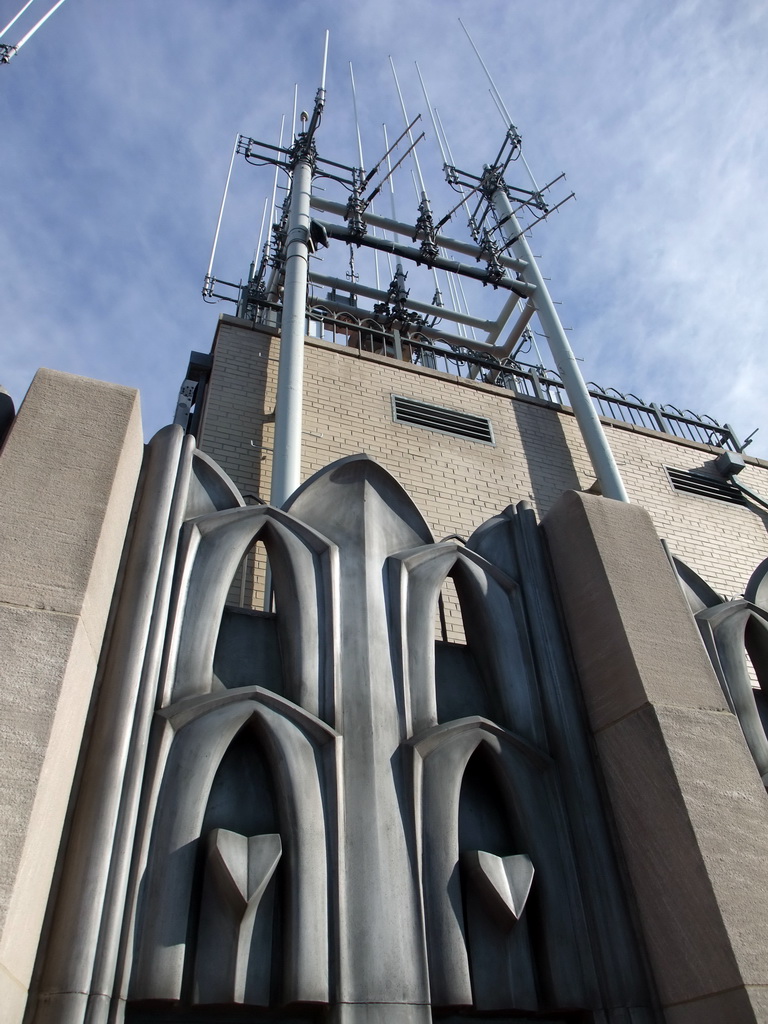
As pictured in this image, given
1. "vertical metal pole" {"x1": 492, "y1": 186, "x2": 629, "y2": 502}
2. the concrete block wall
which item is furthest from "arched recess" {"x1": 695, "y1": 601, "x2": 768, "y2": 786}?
"vertical metal pole" {"x1": 492, "y1": 186, "x2": 629, "y2": 502}

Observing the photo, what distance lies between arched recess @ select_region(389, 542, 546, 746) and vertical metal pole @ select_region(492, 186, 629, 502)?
14.3ft

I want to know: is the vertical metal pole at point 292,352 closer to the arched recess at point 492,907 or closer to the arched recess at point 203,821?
the arched recess at point 203,821

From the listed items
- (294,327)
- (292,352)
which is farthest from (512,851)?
(294,327)

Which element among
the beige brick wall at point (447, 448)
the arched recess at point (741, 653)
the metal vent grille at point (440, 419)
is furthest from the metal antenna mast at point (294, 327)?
the arched recess at point (741, 653)

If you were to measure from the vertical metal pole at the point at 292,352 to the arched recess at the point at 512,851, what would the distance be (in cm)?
238

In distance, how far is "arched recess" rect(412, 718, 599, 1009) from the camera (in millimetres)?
2889

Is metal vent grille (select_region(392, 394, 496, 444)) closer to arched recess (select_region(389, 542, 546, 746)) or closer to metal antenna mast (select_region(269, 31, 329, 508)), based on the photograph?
metal antenna mast (select_region(269, 31, 329, 508))

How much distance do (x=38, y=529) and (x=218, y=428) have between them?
5046mm

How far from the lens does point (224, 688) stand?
328 centimetres

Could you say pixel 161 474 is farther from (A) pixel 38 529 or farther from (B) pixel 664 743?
(B) pixel 664 743

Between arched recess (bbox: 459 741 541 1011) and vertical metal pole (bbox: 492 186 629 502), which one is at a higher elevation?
vertical metal pole (bbox: 492 186 629 502)

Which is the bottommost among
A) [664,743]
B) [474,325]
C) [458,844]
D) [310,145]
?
[458,844]

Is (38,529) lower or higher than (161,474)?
lower

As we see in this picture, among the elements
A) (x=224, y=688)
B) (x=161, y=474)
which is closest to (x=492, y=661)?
(x=224, y=688)
